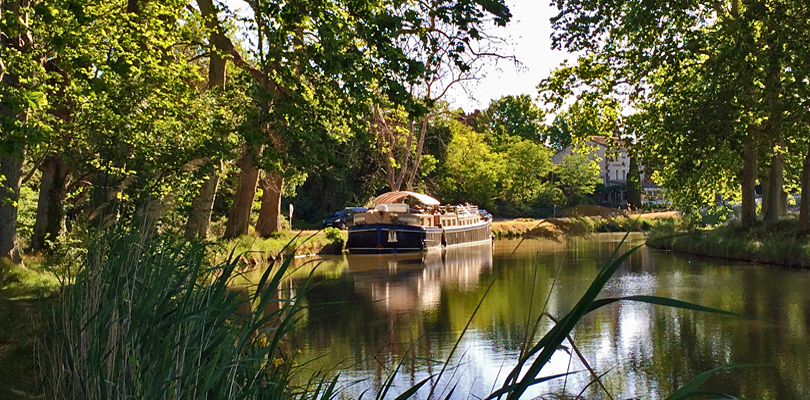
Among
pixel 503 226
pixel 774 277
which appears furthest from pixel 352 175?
pixel 774 277

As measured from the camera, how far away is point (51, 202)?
16859mm

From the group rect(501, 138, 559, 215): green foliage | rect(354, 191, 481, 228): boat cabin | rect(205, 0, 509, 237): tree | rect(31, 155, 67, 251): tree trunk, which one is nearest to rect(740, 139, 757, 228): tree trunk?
rect(354, 191, 481, 228): boat cabin

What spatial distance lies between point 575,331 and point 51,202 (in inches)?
451

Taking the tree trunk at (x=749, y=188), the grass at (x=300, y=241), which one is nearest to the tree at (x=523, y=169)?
the grass at (x=300, y=241)

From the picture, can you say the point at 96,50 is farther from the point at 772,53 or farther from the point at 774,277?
the point at 774,277

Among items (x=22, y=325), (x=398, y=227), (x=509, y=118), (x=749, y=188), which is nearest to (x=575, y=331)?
(x=22, y=325)

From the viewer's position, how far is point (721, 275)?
2075 cm

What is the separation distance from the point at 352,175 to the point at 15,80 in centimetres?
3826

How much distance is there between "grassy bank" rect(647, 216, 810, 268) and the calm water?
0.79 metres

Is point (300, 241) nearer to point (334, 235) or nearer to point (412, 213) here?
point (334, 235)

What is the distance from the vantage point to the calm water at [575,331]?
8680 mm

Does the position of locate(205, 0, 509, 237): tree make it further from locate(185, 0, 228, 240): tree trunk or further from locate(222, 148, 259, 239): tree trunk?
locate(222, 148, 259, 239): tree trunk

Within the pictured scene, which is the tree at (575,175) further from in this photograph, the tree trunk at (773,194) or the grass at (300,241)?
the tree trunk at (773,194)

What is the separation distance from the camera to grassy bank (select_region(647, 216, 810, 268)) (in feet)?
71.9
